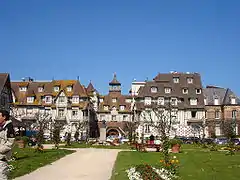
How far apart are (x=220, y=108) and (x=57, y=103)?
32.1 metres

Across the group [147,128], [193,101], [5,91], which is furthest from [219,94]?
[5,91]

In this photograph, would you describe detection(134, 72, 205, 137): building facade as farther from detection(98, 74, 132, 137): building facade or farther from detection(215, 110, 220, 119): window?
detection(98, 74, 132, 137): building facade

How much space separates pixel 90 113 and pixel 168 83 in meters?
16.8

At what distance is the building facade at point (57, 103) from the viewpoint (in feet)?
241

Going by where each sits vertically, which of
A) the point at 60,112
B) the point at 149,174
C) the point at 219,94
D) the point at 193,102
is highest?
the point at 219,94

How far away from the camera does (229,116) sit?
72.8 metres

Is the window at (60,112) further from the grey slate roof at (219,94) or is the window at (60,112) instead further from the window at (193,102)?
the grey slate roof at (219,94)

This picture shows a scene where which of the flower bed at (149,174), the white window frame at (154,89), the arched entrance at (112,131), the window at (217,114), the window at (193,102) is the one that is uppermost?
the white window frame at (154,89)

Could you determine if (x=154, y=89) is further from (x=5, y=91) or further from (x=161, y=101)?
(x=5, y=91)

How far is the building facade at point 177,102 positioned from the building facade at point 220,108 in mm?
2296

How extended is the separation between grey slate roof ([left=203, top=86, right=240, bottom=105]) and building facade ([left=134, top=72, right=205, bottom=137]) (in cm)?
255

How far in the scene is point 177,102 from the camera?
73.9 meters

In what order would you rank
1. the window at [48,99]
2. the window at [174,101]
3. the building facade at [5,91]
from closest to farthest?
the building facade at [5,91] → the window at [174,101] → the window at [48,99]

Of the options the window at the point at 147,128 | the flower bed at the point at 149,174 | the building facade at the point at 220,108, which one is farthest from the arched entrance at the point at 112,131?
the flower bed at the point at 149,174
